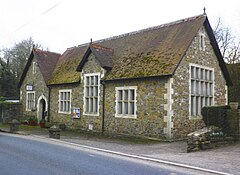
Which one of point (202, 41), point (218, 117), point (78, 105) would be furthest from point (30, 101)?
point (218, 117)

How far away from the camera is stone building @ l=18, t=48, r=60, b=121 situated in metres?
27.1

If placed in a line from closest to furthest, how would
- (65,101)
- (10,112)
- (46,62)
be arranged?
(65,101) < (46,62) < (10,112)

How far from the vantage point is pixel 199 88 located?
18297 mm

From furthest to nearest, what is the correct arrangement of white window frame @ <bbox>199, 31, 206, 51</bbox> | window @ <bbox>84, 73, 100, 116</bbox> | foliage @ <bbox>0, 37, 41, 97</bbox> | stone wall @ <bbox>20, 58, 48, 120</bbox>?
foliage @ <bbox>0, 37, 41, 97</bbox>, stone wall @ <bbox>20, 58, 48, 120</bbox>, window @ <bbox>84, 73, 100, 116</bbox>, white window frame @ <bbox>199, 31, 206, 51</bbox>

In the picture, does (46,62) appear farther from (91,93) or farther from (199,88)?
(199,88)

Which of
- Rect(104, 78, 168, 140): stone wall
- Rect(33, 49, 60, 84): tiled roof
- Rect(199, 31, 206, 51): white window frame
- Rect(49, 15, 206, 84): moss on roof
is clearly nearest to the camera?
Rect(104, 78, 168, 140): stone wall

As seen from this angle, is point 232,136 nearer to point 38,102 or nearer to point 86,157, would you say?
point 86,157

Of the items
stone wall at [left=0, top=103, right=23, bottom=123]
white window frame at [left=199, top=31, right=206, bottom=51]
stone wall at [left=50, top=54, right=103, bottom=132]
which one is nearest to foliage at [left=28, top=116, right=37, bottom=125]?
stone wall at [left=50, top=54, right=103, bottom=132]

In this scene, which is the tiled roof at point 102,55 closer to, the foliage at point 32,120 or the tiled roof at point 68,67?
the tiled roof at point 68,67

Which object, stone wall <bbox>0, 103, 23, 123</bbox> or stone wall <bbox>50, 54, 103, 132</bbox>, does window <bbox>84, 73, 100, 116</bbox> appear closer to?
stone wall <bbox>50, 54, 103, 132</bbox>

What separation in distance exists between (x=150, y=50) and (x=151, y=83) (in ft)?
10.0

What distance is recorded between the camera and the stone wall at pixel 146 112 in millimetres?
16516

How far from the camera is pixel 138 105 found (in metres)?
17.7

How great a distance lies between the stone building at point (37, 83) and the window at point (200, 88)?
45.5 feet
